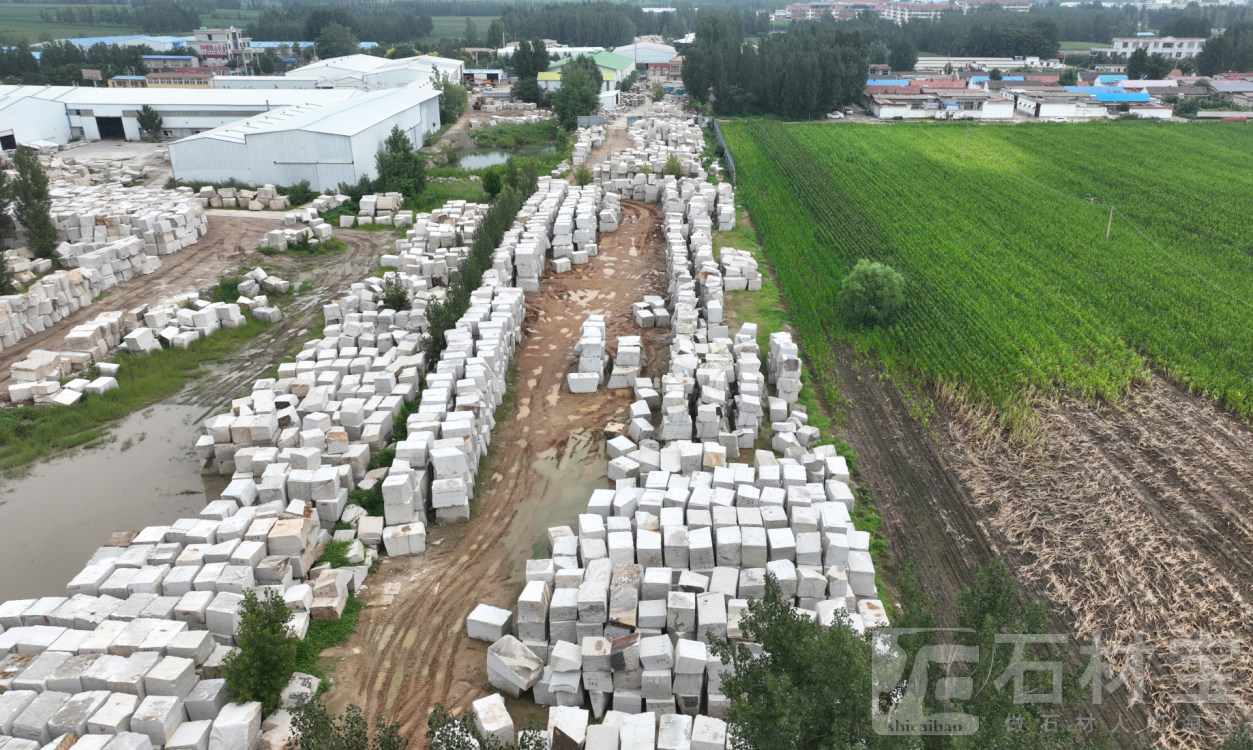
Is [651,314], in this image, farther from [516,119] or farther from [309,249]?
[516,119]

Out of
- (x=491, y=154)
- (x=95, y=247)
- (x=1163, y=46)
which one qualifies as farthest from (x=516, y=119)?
(x=1163, y=46)

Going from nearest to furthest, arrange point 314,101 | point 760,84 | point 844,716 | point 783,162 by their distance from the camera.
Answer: point 844,716, point 783,162, point 314,101, point 760,84

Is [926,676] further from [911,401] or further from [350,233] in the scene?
[350,233]

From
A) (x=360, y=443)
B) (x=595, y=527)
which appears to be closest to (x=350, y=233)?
(x=360, y=443)

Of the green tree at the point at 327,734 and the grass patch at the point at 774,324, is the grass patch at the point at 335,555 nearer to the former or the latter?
the green tree at the point at 327,734

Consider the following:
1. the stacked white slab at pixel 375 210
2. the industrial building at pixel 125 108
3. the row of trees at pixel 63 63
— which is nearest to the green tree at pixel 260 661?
the stacked white slab at pixel 375 210
